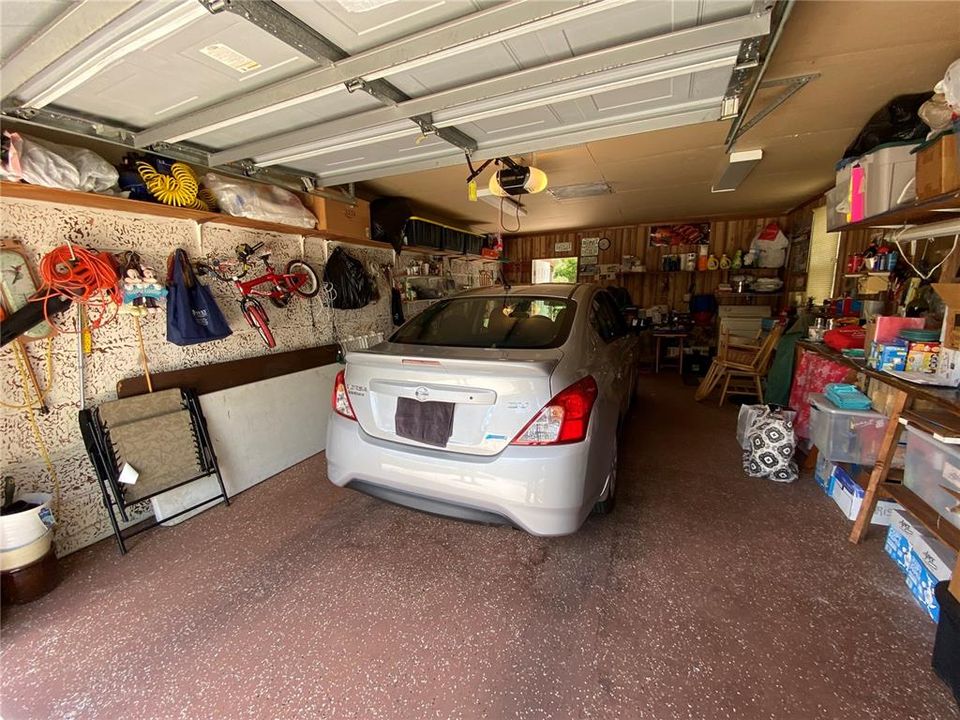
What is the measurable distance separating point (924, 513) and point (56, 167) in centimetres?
424

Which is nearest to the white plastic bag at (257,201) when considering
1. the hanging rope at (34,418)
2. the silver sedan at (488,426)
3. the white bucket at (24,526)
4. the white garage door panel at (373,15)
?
the hanging rope at (34,418)

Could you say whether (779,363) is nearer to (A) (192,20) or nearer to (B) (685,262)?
(B) (685,262)

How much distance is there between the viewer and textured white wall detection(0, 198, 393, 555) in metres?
1.83

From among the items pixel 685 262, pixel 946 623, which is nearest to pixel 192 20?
pixel 946 623

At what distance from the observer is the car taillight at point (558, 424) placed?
1.53 m

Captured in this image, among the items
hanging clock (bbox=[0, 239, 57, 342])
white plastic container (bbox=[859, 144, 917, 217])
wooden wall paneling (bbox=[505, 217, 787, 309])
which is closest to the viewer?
hanging clock (bbox=[0, 239, 57, 342])

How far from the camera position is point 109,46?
4.25ft

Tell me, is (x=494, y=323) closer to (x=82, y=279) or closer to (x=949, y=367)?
(x=82, y=279)

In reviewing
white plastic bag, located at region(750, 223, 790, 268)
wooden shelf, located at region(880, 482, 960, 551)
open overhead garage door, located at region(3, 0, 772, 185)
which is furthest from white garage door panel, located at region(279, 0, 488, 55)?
white plastic bag, located at region(750, 223, 790, 268)

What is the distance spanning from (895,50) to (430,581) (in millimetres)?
3273

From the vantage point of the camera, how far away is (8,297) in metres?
1.75

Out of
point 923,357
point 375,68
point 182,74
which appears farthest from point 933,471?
point 182,74

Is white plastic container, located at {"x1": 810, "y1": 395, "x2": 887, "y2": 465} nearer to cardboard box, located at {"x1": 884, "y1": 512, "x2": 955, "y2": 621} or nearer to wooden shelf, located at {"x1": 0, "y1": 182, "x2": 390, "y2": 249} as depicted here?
cardboard box, located at {"x1": 884, "y1": 512, "x2": 955, "y2": 621}

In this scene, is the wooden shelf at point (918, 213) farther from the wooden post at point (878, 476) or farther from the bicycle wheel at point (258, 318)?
the bicycle wheel at point (258, 318)
